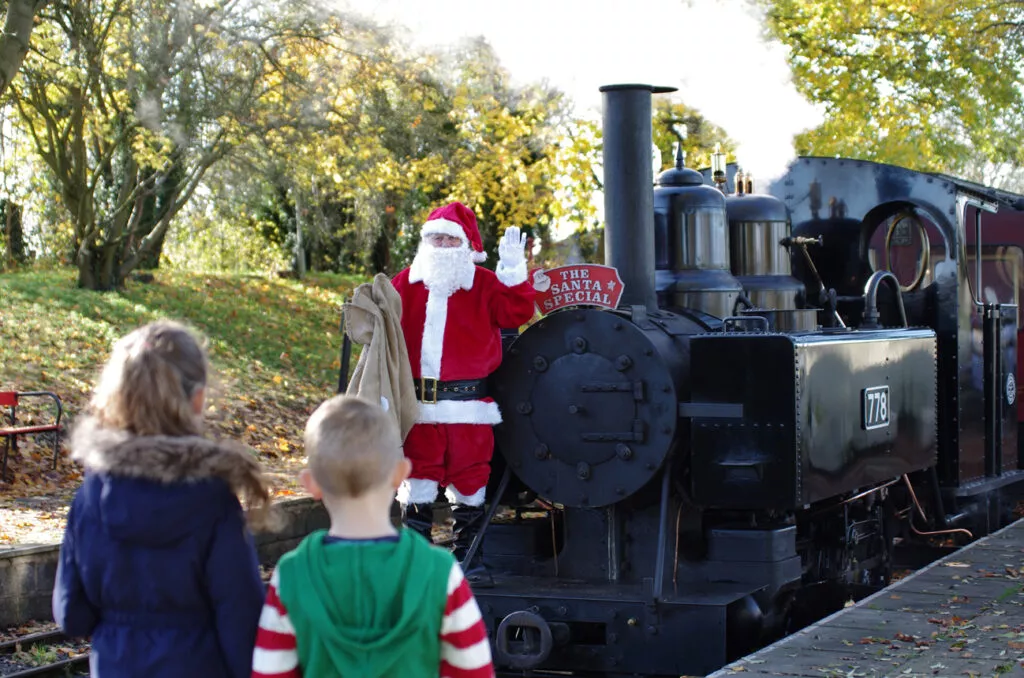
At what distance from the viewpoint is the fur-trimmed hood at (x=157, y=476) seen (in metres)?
2.61

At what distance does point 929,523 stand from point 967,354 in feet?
3.34

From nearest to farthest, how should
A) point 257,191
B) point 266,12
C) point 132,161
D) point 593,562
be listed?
1. point 593,562
2. point 266,12
3. point 132,161
4. point 257,191

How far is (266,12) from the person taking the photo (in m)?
15.0

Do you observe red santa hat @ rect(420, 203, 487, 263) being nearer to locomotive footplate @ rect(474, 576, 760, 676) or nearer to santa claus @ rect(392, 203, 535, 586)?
santa claus @ rect(392, 203, 535, 586)

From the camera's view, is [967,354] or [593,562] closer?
[593,562]

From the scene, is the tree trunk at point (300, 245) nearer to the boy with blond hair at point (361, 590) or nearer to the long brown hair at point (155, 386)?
the long brown hair at point (155, 386)

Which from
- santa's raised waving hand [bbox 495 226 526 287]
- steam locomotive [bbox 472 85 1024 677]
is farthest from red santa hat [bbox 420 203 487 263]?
steam locomotive [bbox 472 85 1024 677]

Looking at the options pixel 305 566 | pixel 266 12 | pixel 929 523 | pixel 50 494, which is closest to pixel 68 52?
pixel 266 12

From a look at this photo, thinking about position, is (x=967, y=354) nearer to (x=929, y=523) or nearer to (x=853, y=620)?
(x=929, y=523)

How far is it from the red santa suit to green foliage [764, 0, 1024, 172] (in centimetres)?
1135

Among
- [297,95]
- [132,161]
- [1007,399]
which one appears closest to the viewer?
[1007,399]

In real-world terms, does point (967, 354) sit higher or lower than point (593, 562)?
higher

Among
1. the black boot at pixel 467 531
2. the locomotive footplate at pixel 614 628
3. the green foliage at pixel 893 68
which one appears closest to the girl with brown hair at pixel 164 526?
the locomotive footplate at pixel 614 628

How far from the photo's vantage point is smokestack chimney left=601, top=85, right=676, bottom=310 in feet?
19.6
